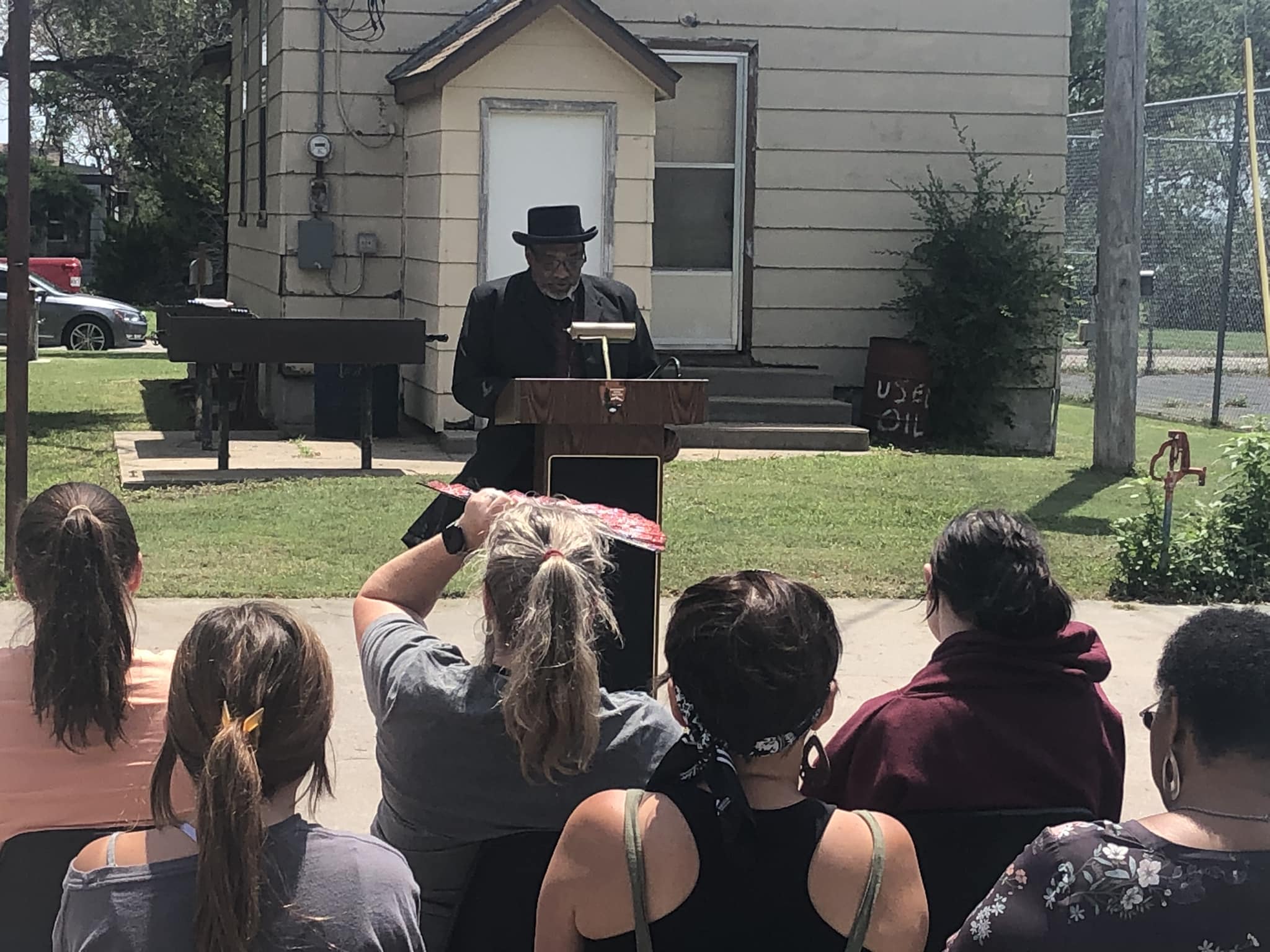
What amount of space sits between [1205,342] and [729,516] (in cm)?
1714

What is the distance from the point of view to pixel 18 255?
683 cm

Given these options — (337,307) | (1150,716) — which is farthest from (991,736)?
(337,307)

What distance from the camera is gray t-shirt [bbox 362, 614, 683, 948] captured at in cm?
250

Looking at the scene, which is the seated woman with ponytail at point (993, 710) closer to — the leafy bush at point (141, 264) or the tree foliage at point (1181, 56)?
the leafy bush at point (141, 264)

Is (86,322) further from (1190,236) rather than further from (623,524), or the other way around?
(623,524)

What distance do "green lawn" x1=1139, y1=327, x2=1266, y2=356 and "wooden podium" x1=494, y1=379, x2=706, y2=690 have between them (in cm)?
1883

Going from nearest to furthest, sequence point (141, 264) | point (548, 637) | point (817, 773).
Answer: point (548, 637) < point (817, 773) < point (141, 264)

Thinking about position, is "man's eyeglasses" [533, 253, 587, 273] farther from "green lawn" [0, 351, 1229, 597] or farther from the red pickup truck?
the red pickup truck

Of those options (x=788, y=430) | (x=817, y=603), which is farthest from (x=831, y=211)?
(x=817, y=603)

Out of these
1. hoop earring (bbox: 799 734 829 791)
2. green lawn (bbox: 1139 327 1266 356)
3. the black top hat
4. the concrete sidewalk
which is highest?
the black top hat

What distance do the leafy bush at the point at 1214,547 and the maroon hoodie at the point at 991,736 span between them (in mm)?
4439

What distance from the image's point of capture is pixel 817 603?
2293 millimetres

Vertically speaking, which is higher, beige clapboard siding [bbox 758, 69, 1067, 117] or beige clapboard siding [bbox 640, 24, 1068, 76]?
beige clapboard siding [bbox 640, 24, 1068, 76]

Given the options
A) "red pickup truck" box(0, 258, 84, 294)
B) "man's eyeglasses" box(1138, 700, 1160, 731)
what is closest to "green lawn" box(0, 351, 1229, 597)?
"man's eyeglasses" box(1138, 700, 1160, 731)
